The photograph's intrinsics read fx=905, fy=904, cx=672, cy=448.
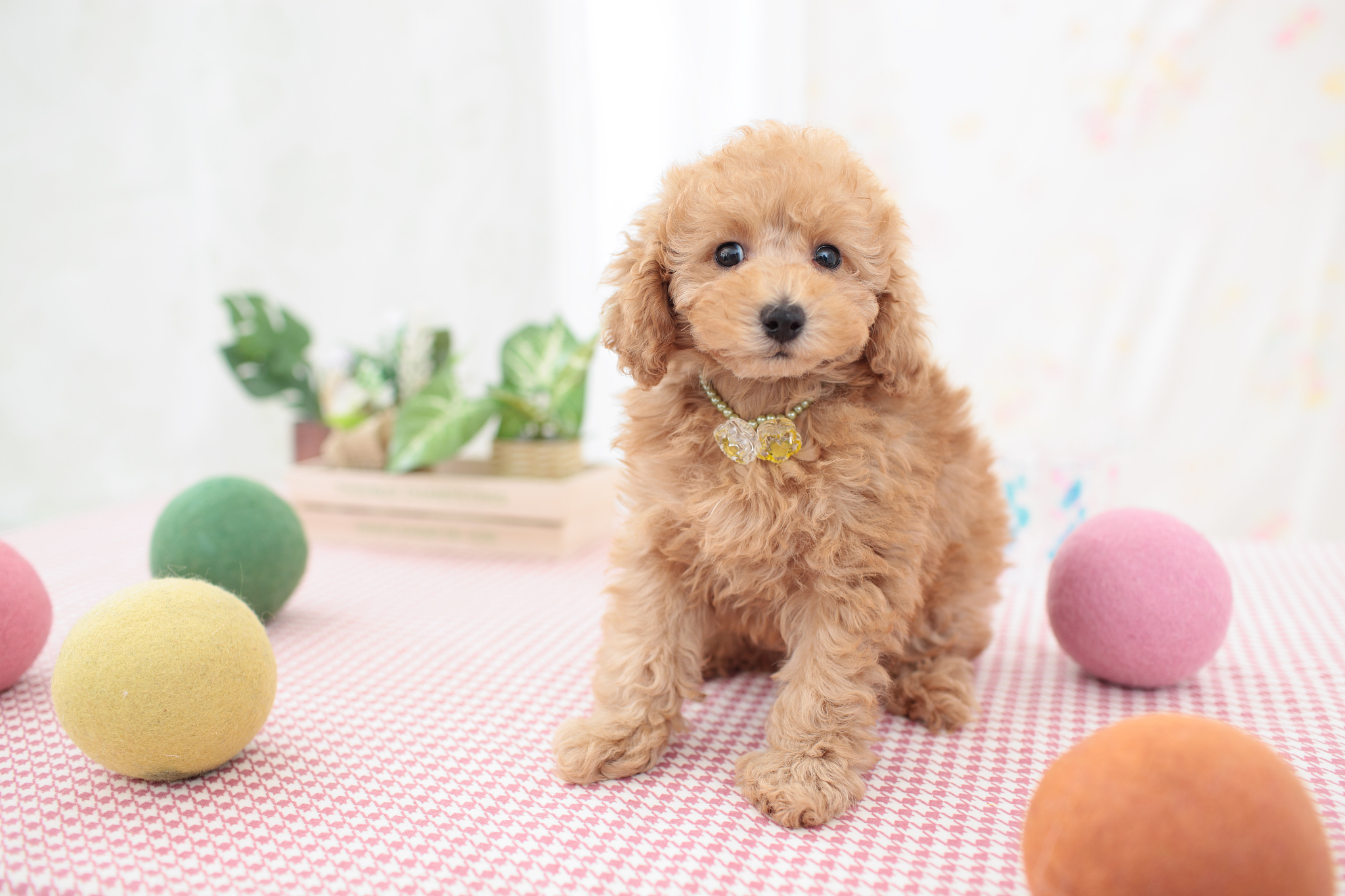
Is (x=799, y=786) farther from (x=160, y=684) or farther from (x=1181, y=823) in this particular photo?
(x=160, y=684)

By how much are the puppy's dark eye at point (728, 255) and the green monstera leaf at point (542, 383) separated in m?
1.56

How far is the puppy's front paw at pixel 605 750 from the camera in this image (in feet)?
4.91

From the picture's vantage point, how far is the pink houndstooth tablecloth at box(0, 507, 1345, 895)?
4.12 ft

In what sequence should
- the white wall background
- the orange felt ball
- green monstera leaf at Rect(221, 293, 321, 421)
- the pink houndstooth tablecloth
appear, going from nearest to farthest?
the orange felt ball < the pink houndstooth tablecloth < green monstera leaf at Rect(221, 293, 321, 421) < the white wall background

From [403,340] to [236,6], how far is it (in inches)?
82.1

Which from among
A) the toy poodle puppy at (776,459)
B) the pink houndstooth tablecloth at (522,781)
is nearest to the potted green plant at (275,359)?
the pink houndstooth tablecloth at (522,781)

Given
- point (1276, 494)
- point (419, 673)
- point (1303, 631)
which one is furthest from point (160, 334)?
point (1276, 494)

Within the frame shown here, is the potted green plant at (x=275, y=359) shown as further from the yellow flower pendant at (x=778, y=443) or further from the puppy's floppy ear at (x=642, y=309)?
the yellow flower pendant at (x=778, y=443)

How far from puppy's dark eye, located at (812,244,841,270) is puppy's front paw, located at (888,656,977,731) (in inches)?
32.8

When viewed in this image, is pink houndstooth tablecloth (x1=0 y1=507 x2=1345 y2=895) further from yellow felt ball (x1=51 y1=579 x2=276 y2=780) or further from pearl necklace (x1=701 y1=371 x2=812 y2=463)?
pearl necklace (x1=701 y1=371 x2=812 y2=463)

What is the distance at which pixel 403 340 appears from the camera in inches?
132

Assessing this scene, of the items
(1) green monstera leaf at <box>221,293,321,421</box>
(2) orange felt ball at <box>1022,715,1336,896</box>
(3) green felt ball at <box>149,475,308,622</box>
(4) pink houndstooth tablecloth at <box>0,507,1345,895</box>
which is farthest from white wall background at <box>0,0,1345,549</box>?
(2) orange felt ball at <box>1022,715,1336,896</box>

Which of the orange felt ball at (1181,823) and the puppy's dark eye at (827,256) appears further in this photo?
the puppy's dark eye at (827,256)

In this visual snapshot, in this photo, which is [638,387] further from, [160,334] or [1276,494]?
[160,334]
